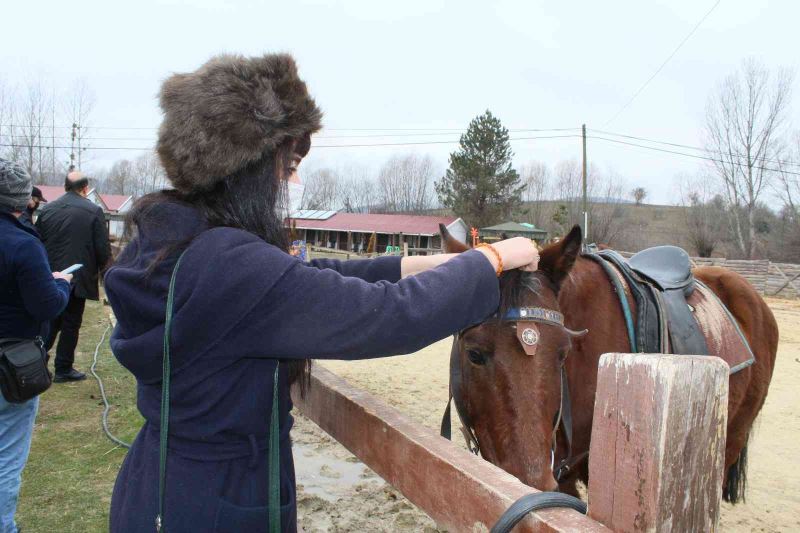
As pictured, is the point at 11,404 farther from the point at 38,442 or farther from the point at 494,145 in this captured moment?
the point at 494,145

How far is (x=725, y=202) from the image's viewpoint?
134ft

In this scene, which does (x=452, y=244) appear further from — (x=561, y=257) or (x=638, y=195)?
(x=638, y=195)

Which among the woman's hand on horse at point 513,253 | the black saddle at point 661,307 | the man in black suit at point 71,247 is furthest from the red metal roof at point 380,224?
the woman's hand on horse at point 513,253

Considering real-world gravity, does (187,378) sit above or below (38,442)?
above

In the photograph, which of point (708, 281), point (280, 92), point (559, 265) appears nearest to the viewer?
point (280, 92)

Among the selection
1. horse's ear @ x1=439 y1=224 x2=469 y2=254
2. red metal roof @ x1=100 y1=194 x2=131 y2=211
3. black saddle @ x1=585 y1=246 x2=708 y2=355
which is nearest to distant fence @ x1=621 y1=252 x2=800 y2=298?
black saddle @ x1=585 y1=246 x2=708 y2=355

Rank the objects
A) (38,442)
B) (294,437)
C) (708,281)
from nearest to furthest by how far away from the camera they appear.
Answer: (708,281), (38,442), (294,437)

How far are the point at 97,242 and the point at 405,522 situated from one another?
14.9 ft

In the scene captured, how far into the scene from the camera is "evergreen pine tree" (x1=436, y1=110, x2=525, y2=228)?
153 ft

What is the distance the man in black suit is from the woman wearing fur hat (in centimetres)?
496

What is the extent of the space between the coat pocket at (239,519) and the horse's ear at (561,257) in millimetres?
1331

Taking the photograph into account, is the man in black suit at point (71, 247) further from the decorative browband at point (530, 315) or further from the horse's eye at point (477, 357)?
the decorative browband at point (530, 315)

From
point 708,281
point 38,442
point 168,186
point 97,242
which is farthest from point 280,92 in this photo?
point 97,242

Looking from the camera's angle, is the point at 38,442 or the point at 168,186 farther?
the point at 38,442
